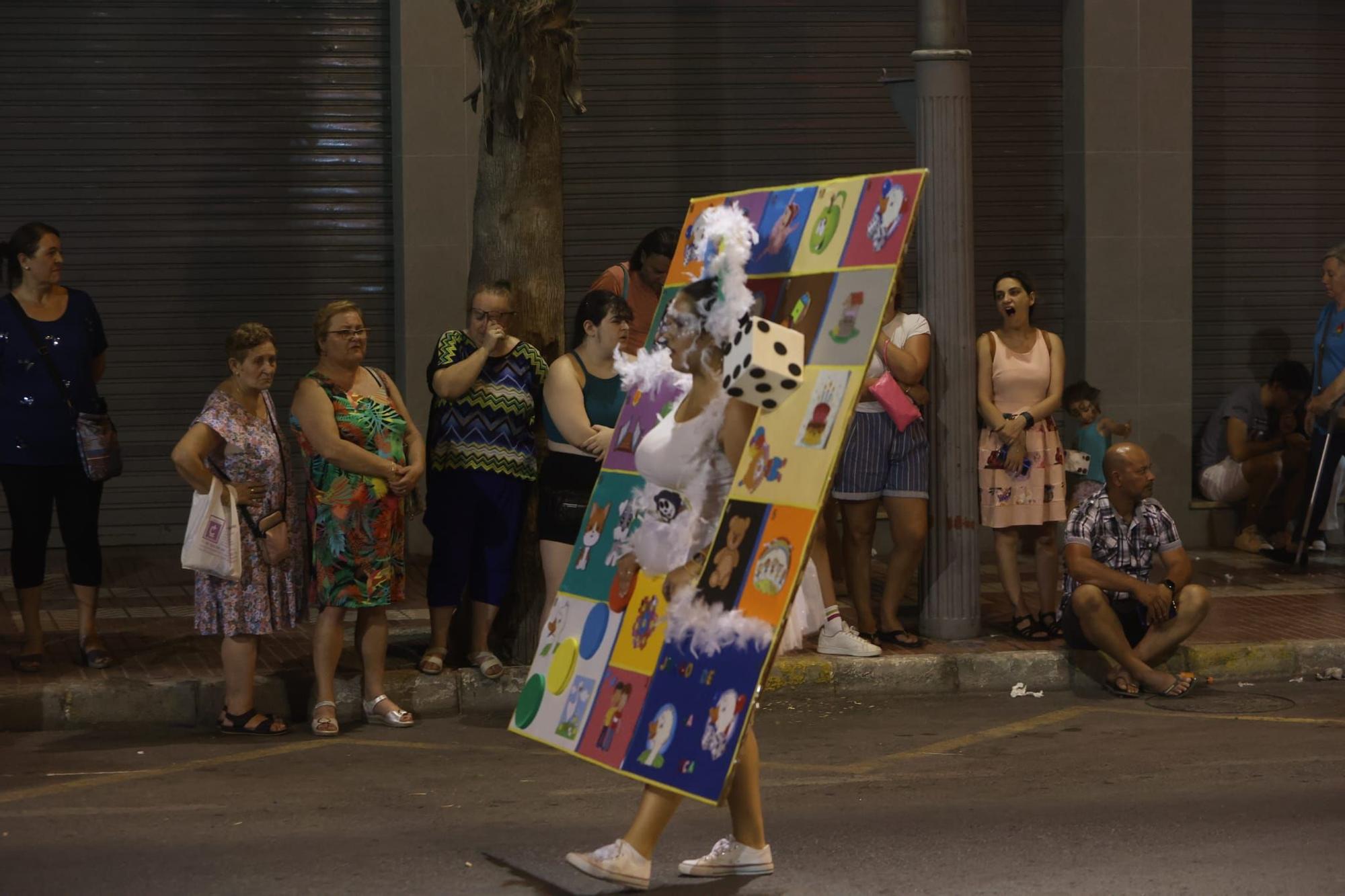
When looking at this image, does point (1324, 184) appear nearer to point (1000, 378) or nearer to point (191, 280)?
point (1000, 378)

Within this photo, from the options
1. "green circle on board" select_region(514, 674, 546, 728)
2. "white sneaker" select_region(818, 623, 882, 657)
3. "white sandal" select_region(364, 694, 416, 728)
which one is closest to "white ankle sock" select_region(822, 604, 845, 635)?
"white sneaker" select_region(818, 623, 882, 657)

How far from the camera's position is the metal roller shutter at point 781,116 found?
12.6 m

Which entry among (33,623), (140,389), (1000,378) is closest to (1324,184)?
(1000,378)

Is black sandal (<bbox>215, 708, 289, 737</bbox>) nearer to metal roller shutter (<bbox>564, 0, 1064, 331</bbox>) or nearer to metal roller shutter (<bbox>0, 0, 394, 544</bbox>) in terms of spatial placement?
metal roller shutter (<bbox>0, 0, 394, 544</bbox>)

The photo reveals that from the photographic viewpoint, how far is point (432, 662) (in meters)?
8.70

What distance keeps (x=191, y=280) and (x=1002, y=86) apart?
591cm

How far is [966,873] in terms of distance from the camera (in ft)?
19.1

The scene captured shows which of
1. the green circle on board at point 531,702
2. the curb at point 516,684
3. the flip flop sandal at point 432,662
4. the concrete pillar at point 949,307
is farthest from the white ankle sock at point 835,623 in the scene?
the green circle on board at point 531,702

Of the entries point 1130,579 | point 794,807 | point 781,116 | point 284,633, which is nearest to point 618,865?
point 794,807

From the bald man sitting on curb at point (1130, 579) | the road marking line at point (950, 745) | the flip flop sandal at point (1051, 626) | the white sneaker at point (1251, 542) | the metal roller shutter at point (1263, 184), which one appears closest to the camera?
the road marking line at point (950, 745)

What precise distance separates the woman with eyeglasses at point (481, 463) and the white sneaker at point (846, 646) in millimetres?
1652

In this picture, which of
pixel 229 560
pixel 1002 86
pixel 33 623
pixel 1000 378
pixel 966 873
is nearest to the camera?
pixel 966 873

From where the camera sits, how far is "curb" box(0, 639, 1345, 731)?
8352 millimetres

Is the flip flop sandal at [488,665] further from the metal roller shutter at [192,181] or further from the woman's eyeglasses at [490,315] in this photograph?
the metal roller shutter at [192,181]
